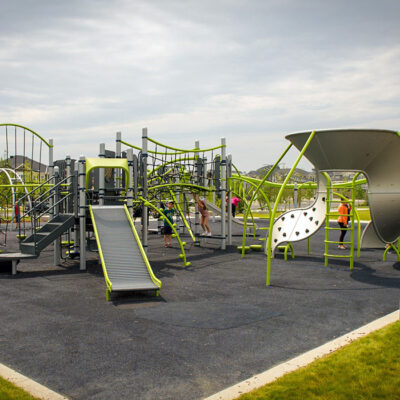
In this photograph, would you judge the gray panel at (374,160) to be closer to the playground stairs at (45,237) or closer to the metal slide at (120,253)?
the metal slide at (120,253)

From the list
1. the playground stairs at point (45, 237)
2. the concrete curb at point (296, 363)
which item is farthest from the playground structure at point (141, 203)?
the concrete curb at point (296, 363)

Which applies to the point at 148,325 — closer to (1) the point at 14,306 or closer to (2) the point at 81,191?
(1) the point at 14,306

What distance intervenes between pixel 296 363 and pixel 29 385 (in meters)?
2.59

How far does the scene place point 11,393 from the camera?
372cm

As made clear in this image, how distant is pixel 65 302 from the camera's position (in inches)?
278

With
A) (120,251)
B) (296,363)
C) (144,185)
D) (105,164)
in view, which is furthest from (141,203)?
(296,363)

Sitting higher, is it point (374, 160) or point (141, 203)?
point (374, 160)

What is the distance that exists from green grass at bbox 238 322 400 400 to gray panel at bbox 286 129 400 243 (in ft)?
18.3

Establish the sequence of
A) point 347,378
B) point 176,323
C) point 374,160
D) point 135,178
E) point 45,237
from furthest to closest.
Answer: point 135,178
point 374,160
point 45,237
point 176,323
point 347,378

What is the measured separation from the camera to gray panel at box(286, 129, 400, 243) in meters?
9.53

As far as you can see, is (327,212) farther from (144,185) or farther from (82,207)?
(82,207)

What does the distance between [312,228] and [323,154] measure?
1.93 metres

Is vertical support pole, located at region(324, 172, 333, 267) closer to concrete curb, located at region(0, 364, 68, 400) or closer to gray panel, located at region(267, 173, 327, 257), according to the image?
gray panel, located at region(267, 173, 327, 257)

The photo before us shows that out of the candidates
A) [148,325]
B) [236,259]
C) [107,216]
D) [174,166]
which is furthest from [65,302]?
[174,166]
